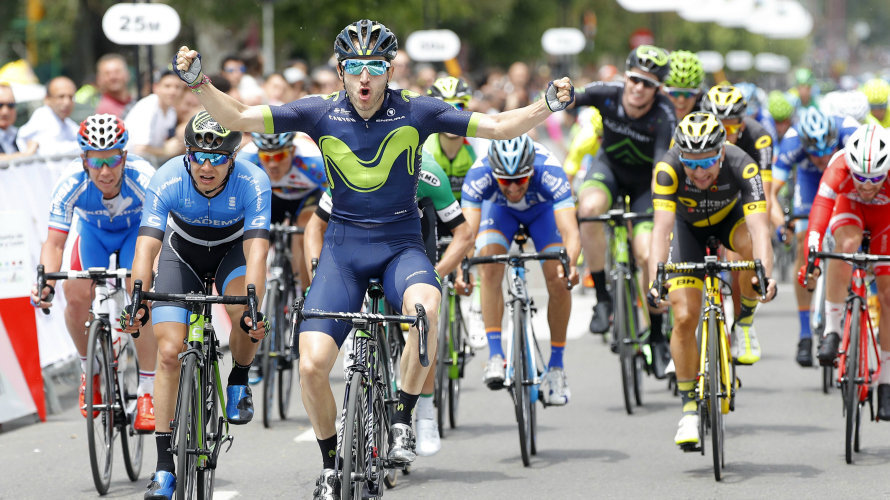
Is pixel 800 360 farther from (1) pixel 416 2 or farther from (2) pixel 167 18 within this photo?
(1) pixel 416 2

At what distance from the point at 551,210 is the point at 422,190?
1.60 metres

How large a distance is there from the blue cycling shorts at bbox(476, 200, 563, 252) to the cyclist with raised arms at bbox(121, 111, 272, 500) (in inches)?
95.8

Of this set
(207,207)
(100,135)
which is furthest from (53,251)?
(207,207)

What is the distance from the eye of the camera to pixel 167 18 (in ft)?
45.7

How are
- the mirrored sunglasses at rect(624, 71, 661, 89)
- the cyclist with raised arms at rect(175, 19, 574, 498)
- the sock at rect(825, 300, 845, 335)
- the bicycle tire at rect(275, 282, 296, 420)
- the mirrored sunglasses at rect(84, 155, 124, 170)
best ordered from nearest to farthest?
the cyclist with raised arms at rect(175, 19, 574, 498), the mirrored sunglasses at rect(84, 155, 124, 170), the sock at rect(825, 300, 845, 335), the bicycle tire at rect(275, 282, 296, 420), the mirrored sunglasses at rect(624, 71, 661, 89)

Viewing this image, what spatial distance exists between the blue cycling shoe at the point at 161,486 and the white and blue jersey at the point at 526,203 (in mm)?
3470

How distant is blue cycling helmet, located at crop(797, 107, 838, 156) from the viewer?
36.5 ft

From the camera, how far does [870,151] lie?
8.74 m

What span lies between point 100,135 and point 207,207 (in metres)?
1.15

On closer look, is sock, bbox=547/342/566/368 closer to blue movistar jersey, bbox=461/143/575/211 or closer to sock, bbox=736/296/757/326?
blue movistar jersey, bbox=461/143/575/211

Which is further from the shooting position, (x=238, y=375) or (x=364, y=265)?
(x=238, y=375)

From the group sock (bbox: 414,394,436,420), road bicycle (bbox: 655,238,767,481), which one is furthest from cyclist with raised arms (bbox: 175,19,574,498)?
road bicycle (bbox: 655,238,767,481)

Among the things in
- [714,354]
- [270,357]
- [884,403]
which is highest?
[714,354]

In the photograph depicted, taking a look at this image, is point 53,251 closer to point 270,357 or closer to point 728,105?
point 270,357
